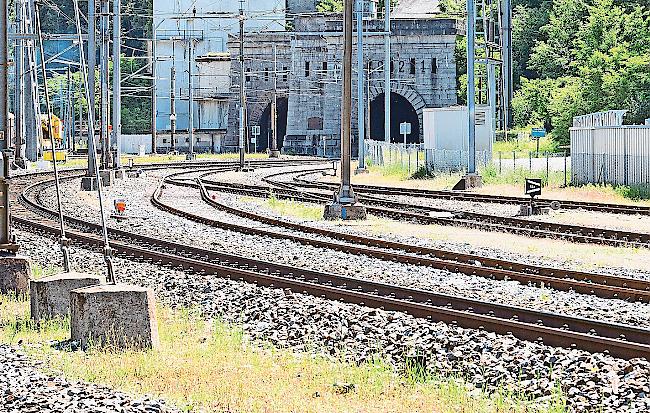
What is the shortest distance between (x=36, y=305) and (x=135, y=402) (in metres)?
4.57

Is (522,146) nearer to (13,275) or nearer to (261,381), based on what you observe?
(13,275)

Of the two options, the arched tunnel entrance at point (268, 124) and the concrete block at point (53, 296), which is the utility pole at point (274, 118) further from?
the concrete block at point (53, 296)

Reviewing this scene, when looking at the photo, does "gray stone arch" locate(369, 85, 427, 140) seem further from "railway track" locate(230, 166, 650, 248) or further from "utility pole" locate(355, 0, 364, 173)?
"railway track" locate(230, 166, 650, 248)

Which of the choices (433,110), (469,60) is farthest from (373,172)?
(469,60)

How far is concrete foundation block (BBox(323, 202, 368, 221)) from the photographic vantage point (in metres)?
27.8

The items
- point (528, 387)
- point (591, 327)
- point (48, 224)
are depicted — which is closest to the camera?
point (528, 387)

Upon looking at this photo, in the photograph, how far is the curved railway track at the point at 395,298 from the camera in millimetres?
10852

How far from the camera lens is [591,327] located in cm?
1152

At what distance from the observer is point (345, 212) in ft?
91.4

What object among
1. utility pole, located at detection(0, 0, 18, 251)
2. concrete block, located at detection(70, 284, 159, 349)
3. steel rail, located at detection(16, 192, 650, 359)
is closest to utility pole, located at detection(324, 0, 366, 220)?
steel rail, located at detection(16, 192, 650, 359)

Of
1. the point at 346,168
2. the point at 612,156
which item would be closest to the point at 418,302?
the point at 346,168

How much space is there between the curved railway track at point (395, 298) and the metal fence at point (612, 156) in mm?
19660

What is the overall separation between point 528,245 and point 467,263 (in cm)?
355

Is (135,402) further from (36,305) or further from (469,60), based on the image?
(469,60)
